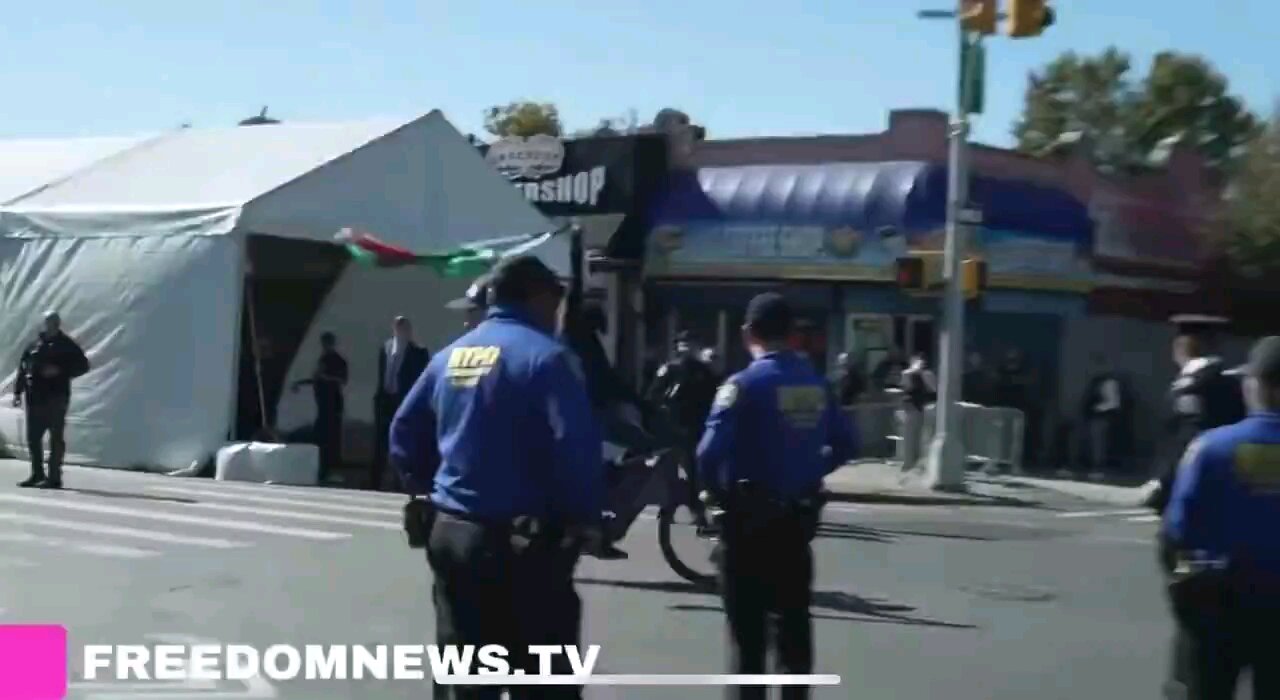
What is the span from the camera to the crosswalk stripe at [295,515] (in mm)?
15242

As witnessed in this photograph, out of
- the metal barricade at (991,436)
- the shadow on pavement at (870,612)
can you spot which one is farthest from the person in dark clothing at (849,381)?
the shadow on pavement at (870,612)

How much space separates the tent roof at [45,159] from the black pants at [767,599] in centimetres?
1740

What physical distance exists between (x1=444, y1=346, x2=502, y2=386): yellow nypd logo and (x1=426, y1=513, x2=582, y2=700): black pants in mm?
436

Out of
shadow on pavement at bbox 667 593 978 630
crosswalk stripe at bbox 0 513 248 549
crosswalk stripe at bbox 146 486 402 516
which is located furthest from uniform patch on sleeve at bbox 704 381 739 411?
crosswalk stripe at bbox 146 486 402 516

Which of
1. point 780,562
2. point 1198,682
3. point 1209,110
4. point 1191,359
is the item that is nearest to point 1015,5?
point 1191,359

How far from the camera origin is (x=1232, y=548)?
5.80 m

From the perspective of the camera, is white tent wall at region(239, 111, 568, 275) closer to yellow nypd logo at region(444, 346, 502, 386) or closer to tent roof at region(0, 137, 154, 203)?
tent roof at region(0, 137, 154, 203)

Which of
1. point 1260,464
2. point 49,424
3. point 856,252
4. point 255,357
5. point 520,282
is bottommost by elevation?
point 49,424

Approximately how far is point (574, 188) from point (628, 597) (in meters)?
20.4

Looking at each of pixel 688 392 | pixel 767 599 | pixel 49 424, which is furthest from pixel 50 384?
pixel 767 599

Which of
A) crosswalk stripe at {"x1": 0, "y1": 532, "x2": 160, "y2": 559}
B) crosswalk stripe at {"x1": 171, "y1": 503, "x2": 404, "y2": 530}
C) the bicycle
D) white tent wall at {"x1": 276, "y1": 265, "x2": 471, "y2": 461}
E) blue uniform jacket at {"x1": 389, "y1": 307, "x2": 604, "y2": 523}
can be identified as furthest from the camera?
white tent wall at {"x1": 276, "y1": 265, "x2": 471, "y2": 461}

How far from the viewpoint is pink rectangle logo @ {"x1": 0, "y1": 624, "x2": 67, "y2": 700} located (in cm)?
835

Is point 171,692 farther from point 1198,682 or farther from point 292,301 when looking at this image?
point 292,301

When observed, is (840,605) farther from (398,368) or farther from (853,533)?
(398,368)
